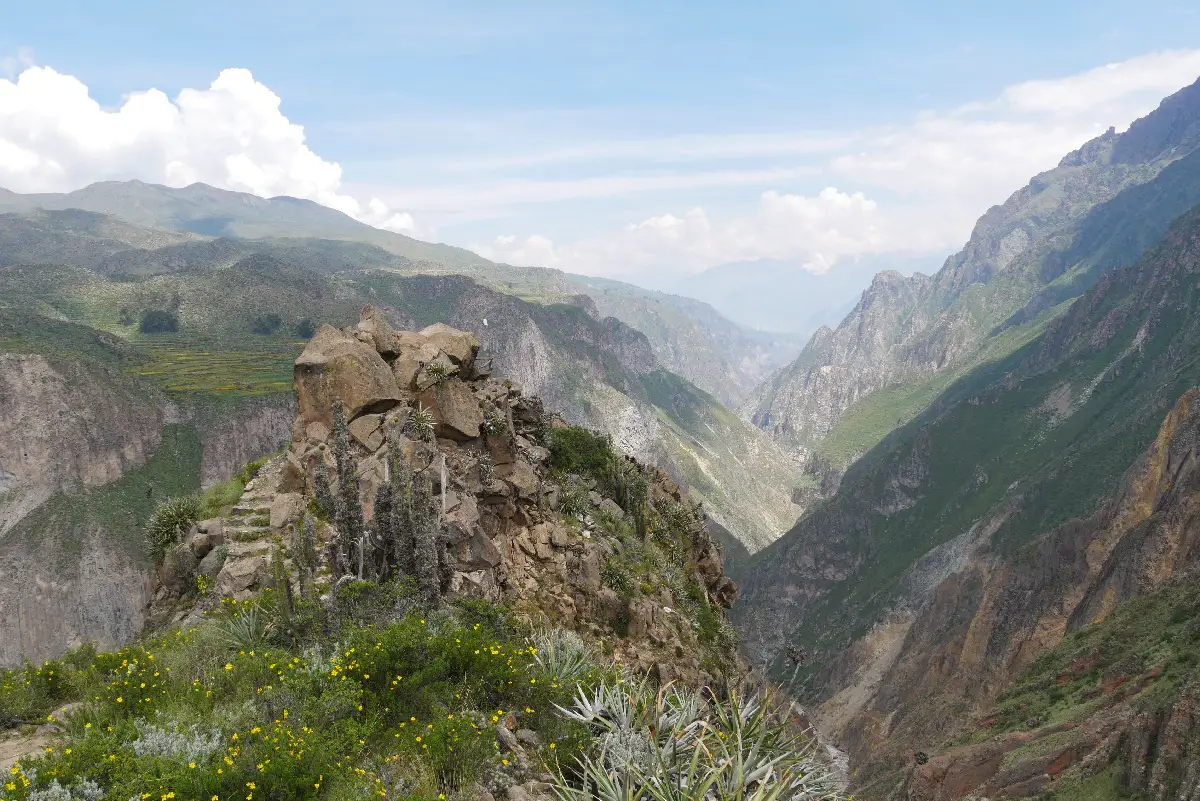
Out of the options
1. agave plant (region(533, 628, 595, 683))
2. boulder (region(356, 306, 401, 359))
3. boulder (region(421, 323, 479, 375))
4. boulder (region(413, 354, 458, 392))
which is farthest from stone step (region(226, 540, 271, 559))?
boulder (region(421, 323, 479, 375))

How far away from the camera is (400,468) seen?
56.4ft

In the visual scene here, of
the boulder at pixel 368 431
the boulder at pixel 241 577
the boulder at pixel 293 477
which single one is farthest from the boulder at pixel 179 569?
the boulder at pixel 368 431

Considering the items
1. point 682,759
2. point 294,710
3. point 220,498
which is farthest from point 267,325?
point 682,759

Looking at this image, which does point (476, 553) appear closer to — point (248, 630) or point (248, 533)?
point (248, 533)

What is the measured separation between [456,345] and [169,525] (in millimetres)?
10333

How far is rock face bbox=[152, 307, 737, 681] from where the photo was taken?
18250 millimetres

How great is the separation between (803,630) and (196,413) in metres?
101

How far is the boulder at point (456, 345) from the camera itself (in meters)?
25.5

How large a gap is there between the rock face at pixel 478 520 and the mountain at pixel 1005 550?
624cm

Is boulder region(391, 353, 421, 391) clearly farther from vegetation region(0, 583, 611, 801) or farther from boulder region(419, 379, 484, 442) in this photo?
vegetation region(0, 583, 611, 801)

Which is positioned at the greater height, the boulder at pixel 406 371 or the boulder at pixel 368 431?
the boulder at pixel 406 371

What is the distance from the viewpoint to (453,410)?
77.0 feet

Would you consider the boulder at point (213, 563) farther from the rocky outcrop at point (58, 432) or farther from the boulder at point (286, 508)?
the rocky outcrop at point (58, 432)

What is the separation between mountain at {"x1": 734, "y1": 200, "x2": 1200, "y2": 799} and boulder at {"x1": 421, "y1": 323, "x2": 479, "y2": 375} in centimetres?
1500
